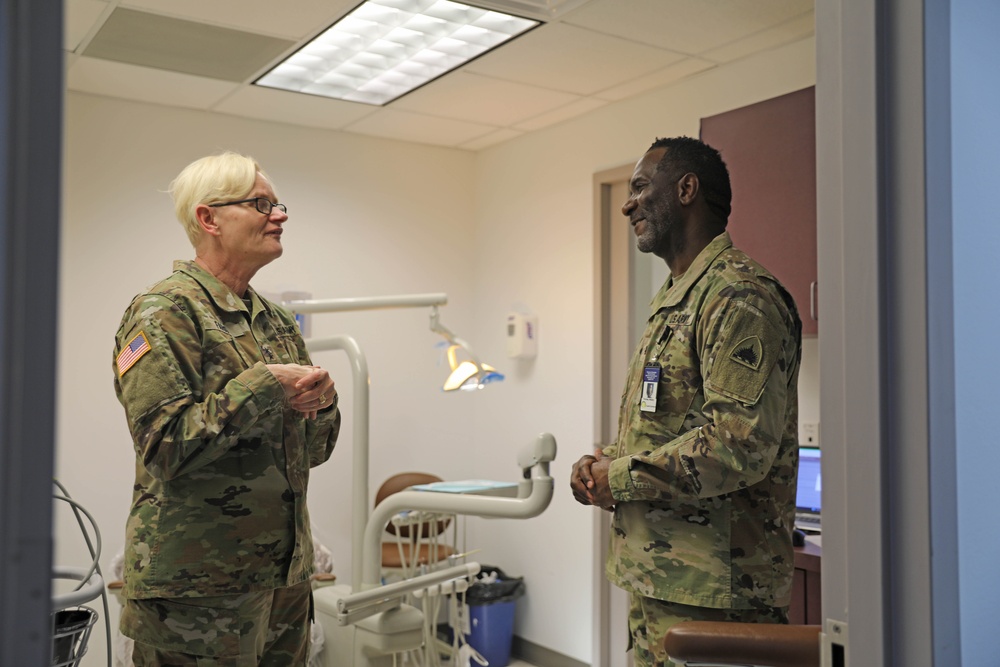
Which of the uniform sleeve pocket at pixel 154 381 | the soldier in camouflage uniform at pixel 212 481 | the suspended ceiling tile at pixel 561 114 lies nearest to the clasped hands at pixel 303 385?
the soldier in camouflage uniform at pixel 212 481

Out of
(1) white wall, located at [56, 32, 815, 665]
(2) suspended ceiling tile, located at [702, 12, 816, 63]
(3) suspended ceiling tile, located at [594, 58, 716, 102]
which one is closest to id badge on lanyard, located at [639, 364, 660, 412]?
(2) suspended ceiling tile, located at [702, 12, 816, 63]

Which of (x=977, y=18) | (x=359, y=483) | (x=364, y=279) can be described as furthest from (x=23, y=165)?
(x=364, y=279)

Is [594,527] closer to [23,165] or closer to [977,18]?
[977,18]

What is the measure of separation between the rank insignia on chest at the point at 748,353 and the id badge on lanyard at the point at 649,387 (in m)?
0.17

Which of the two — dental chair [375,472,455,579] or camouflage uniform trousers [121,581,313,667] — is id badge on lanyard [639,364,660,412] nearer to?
camouflage uniform trousers [121,581,313,667]

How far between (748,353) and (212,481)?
1.01 meters

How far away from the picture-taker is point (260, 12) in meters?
2.88

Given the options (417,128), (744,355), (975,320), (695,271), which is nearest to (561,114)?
(417,128)

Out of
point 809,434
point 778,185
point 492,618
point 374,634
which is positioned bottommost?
point 492,618

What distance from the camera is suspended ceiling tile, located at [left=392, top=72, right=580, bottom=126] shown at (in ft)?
12.0

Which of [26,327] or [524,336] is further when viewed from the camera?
[524,336]

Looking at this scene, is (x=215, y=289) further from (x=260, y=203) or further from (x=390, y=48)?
(x=390, y=48)

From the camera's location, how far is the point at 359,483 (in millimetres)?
2977

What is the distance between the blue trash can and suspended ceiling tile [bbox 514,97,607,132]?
214 cm
